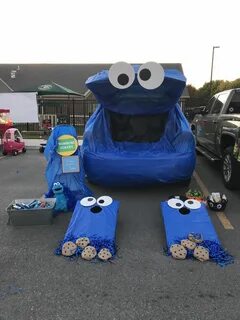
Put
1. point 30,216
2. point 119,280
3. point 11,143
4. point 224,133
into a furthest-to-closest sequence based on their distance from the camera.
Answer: point 11,143 < point 224,133 < point 30,216 < point 119,280

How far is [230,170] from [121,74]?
2640mm

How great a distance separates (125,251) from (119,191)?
248cm

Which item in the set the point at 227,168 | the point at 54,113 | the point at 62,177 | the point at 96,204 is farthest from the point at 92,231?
the point at 54,113

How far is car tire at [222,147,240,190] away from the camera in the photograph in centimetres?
612

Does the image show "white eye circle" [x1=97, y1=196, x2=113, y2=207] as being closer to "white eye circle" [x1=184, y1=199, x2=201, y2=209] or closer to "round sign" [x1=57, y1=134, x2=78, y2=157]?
"white eye circle" [x1=184, y1=199, x2=201, y2=209]

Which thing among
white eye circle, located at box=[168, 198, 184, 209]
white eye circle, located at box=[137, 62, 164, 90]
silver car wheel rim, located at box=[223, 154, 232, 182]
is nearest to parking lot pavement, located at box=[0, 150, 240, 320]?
white eye circle, located at box=[168, 198, 184, 209]

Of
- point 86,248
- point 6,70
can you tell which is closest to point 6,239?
point 86,248

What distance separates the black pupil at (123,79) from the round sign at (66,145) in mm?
1125

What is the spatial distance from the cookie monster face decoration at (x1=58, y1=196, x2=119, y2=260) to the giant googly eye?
1.91m

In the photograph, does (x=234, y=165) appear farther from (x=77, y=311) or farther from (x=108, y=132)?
(x=77, y=311)

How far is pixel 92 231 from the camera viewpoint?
403 centimetres

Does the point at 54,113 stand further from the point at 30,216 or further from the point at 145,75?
the point at 30,216

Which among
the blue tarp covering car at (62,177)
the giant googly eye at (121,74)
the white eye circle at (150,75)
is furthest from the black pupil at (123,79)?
the blue tarp covering car at (62,177)

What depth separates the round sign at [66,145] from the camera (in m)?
5.38
